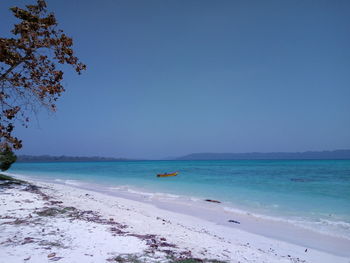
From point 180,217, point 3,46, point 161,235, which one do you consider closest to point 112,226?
point 161,235

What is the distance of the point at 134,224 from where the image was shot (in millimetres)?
7895

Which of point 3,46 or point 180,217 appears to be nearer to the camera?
point 3,46

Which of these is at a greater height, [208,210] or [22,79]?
[22,79]

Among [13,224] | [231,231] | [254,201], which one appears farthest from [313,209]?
[13,224]

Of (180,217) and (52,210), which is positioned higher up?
(52,210)

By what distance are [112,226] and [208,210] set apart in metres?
6.82

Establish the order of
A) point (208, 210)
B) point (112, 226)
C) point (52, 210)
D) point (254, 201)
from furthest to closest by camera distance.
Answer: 1. point (254, 201)
2. point (208, 210)
3. point (52, 210)
4. point (112, 226)

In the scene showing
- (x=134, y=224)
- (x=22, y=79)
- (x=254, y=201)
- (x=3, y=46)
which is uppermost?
(x=3, y=46)

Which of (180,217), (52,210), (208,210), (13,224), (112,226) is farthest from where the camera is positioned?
(208,210)

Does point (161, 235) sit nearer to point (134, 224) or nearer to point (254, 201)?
point (134, 224)

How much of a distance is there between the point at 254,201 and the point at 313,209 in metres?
3.61

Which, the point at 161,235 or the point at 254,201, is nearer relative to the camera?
the point at 161,235

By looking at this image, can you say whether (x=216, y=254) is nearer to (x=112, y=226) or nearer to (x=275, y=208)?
(x=112, y=226)

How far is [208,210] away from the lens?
41.8 feet
